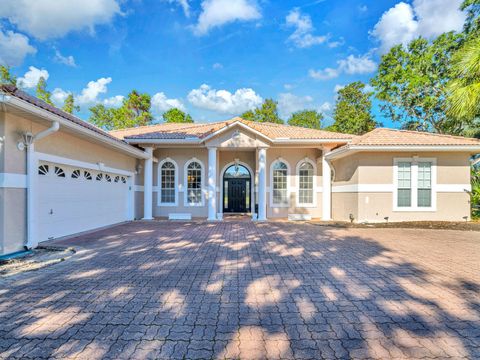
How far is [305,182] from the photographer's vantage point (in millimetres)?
13914

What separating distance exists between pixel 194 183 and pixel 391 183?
31.5ft

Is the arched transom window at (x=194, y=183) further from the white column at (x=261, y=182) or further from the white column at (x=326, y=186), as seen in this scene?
the white column at (x=326, y=186)

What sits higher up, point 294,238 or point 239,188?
point 239,188

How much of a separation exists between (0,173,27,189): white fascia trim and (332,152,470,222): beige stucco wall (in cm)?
1180

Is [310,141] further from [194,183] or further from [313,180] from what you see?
[194,183]

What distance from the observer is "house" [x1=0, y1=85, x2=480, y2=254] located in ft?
21.0

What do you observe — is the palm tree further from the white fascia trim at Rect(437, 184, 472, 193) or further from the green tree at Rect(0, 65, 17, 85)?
the green tree at Rect(0, 65, 17, 85)

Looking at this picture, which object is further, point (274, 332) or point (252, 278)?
point (252, 278)

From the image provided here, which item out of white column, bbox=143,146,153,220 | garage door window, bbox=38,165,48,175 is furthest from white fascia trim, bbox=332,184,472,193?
garage door window, bbox=38,165,48,175

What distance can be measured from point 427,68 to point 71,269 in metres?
26.4

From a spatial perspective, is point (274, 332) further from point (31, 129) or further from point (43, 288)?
point (31, 129)

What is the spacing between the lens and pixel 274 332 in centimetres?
289

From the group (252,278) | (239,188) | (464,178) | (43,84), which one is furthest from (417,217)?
(43,84)

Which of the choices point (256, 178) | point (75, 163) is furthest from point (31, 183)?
point (256, 178)
